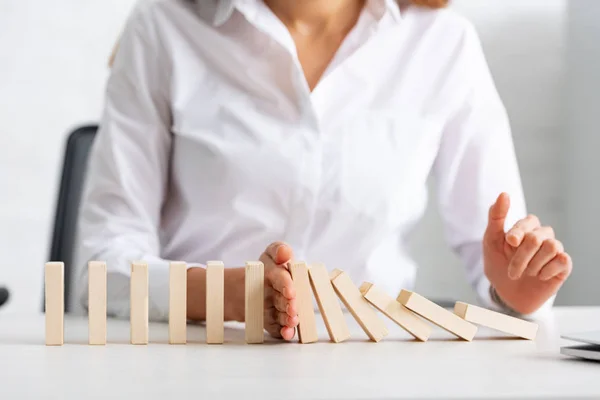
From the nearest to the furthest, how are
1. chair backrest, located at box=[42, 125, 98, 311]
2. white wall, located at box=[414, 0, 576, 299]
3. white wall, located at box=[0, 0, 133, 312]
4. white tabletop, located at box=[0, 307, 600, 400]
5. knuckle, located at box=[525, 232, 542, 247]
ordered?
white tabletop, located at box=[0, 307, 600, 400], knuckle, located at box=[525, 232, 542, 247], chair backrest, located at box=[42, 125, 98, 311], white wall, located at box=[0, 0, 133, 312], white wall, located at box=[414, 0, 576, 299]

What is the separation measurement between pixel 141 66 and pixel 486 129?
505mm

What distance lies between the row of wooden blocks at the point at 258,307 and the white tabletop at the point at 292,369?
0.05 feet

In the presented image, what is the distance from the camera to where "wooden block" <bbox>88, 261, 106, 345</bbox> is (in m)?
0.73

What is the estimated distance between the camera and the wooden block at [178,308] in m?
0.75

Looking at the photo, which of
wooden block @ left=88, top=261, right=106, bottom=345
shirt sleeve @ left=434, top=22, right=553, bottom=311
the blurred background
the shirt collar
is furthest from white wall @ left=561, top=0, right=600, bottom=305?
wooden block @ left=88, top=261, right=106, bottom=345

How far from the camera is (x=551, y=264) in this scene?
2.89ft

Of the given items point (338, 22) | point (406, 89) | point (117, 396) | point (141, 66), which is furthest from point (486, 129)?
point (117, 396)

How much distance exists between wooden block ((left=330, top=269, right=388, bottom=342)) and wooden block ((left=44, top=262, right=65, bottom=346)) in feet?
0.78

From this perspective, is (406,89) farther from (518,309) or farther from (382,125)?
(518,309)

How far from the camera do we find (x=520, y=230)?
87 centimetres

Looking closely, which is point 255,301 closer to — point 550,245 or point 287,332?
point 287,332

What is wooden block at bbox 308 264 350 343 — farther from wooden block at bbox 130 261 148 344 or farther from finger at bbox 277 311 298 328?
wooden block at bbox 130 261 148 344

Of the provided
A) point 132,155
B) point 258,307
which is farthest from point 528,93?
point 258,307

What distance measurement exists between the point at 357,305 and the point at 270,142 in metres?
0.41
